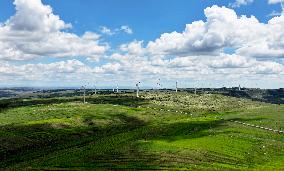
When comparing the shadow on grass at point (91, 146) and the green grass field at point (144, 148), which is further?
the shadow on grass at point (91, 146)

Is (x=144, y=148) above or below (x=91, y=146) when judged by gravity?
above

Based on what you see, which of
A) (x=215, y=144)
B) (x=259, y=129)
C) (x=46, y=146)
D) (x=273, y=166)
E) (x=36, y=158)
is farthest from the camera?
(x=259, y=129)

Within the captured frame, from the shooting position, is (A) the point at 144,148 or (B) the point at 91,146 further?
(B) the point at 91,146

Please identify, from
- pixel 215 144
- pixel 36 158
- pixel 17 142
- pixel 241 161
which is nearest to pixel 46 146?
pixel 17 142

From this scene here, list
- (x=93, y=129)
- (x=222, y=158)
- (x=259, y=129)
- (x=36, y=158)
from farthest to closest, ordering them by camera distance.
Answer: (x=93, y=129) → (x=259, y=129) → (x=36, y=158) → (x=222, y=158)

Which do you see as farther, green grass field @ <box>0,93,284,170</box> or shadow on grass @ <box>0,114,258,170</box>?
shadow on grass @ <box>0,114,258,170</box>

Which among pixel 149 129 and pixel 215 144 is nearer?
pixel 215 144

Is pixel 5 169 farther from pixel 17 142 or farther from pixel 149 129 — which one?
pixel 149 129
